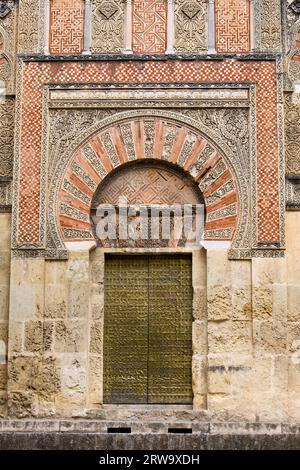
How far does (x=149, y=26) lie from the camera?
10.2m

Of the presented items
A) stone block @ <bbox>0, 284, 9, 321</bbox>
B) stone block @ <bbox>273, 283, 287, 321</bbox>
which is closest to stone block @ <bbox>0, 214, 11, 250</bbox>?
stone block @ <bbox>0, 284, 9, 321</bbox>

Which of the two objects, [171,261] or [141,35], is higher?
[141,35]

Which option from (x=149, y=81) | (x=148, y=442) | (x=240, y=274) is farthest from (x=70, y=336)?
(x=149, y=81)

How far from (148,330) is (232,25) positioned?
3.48m

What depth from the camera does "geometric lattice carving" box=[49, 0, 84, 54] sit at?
10.2 m

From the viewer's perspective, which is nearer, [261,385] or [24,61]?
[261,385]

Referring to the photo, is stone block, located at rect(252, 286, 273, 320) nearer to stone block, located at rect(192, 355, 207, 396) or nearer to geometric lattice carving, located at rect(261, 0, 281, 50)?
stone block, located at rect(192, 355, 207, 396)

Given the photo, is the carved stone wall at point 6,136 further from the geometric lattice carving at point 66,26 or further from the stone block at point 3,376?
the stone block at point 3,376

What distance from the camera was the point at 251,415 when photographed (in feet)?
30.9

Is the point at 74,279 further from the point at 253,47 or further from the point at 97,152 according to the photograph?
the point at 253,47

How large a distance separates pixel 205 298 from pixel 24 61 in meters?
3.26

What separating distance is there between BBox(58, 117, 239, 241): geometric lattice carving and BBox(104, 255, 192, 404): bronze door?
1.91ft
